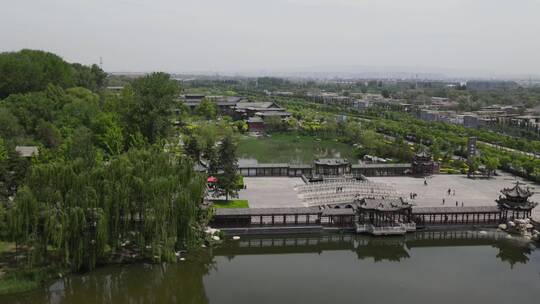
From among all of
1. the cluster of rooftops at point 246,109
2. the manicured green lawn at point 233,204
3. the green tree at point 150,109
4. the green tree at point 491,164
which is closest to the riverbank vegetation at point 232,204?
the manicured green lawn at point 233,204

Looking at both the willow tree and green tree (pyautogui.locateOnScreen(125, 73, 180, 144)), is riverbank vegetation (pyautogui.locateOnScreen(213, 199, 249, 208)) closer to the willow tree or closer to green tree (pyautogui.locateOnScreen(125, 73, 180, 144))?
the willow tree

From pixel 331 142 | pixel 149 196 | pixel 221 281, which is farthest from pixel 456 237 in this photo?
pixel 331 142

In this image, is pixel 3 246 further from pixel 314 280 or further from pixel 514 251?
pixel 514 251

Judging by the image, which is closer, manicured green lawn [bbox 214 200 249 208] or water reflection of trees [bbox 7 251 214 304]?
water reflection of trees [bbox 7 251 214 304]

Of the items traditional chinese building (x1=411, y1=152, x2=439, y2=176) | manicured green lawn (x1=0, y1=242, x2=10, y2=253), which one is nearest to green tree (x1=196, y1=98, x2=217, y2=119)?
traditional chinese building (x1=411, y1=152, x2=439, y2=176)

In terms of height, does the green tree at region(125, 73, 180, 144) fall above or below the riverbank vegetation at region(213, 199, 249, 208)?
above

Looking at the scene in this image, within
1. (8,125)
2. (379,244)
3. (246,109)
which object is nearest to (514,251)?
(379,244)
